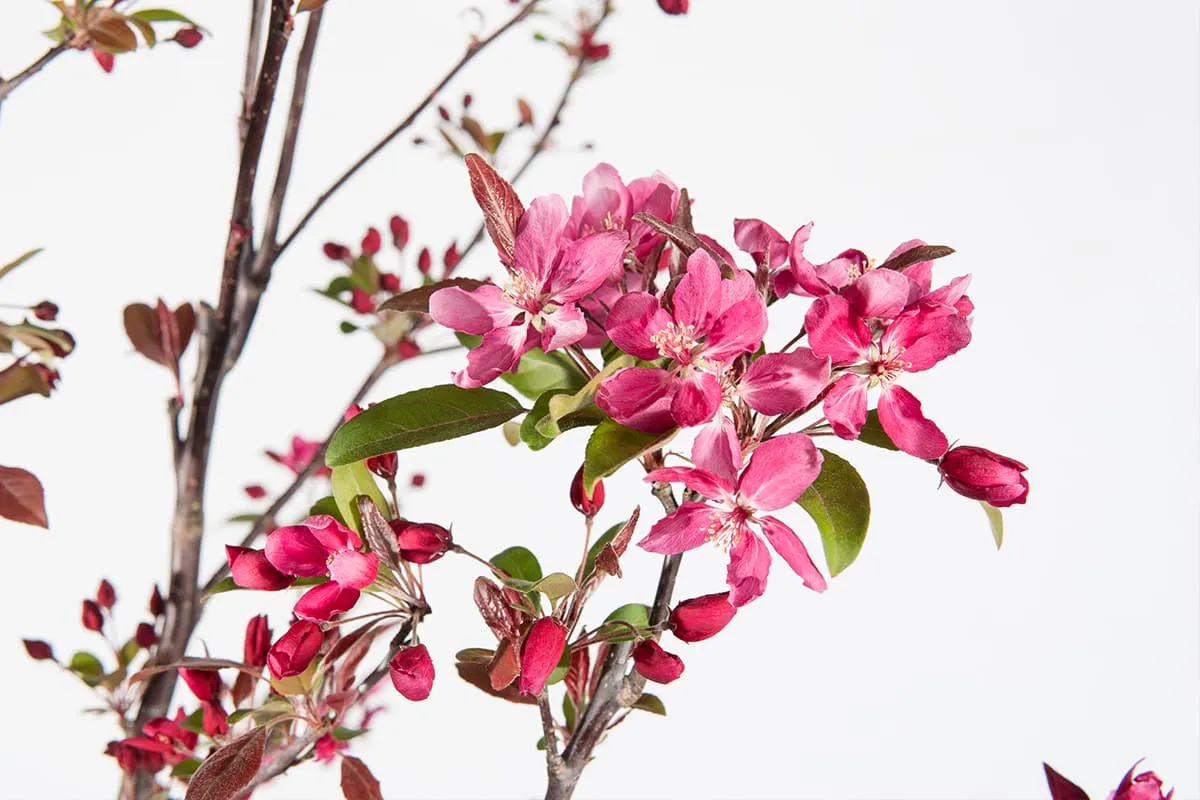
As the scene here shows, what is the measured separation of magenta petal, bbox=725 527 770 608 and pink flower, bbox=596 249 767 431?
0.25 feet

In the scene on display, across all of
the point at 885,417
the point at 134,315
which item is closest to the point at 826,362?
the point at 885,417

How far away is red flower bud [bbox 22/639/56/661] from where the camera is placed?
112 centimetres

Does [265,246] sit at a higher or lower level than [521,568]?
higher

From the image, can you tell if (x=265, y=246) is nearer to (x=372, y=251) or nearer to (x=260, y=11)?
(x=260, y=11)

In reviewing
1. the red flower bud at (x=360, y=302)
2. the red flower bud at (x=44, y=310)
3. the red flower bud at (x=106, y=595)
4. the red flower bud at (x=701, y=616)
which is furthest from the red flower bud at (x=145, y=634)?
the red flower bud at (x=701, y=616)

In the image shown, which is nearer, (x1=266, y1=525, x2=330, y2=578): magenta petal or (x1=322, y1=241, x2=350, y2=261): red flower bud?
(x1=266, y1=525, x2=330, y2=578): magenta petal

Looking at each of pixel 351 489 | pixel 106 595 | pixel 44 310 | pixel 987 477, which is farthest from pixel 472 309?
pixel 106 595

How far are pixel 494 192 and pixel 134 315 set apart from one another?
0.59 meters

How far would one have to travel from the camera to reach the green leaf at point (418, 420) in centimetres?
57

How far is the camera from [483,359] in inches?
21.6

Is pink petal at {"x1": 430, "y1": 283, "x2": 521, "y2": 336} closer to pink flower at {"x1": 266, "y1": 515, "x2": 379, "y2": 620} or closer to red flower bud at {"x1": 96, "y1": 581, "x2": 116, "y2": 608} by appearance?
pink flower at {"x1": 266, "y1": 515, "x2": 379, "y2": 620}

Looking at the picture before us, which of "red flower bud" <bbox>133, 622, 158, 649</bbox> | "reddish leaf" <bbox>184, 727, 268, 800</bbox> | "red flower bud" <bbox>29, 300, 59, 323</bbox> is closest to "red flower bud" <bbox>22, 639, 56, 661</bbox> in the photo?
"red flower bud" <bbox>133, 622, 158, 649</bbox>

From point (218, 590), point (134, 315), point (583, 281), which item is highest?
point (134, 315)

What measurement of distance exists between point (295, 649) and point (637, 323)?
0.25 metres
